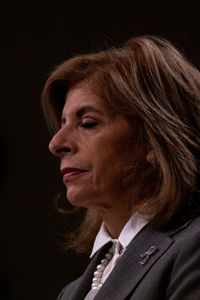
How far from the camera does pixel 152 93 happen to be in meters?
1.65

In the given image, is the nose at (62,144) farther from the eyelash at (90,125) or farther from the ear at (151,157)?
the ear at (151,157)

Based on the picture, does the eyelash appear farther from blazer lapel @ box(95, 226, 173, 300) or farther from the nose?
blazer lapel @ box(95, 226, 173, 300)

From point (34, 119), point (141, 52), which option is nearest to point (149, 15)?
point (34, 119)

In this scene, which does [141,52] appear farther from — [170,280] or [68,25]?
[68,25]

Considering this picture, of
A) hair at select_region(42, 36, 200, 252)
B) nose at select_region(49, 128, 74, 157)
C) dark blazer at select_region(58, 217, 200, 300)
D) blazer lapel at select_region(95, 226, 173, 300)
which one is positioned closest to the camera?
dark blazer at select_region(58, 217, 200, 300)

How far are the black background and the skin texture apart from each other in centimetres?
106

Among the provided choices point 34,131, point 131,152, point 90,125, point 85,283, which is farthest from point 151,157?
point 34,131

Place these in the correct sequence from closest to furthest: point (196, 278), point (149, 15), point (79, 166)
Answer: point (196, 278)
point (79, 166)
point (149, 15)

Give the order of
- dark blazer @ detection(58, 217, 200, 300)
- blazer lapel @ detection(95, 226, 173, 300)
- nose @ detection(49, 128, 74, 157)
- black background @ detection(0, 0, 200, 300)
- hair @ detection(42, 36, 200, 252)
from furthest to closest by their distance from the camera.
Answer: black background @ detection(0, 0, 200, 300) < nose @ detection(49, 128, 74, 157) < hair @ detection(42, 36, 200, 252) < blazer lapel @ detection(95, 226, 173, 300) < dark blazer @ detection(58, 217, 200, 300)

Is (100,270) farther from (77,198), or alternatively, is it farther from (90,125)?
(90,125)

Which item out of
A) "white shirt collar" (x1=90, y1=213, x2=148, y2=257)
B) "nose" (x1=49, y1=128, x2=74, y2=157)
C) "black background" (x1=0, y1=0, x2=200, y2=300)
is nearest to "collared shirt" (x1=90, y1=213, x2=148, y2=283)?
"white shirt collar" (x1=90, y1=213, x2=148, y2=257)

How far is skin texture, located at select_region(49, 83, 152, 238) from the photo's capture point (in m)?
1.62

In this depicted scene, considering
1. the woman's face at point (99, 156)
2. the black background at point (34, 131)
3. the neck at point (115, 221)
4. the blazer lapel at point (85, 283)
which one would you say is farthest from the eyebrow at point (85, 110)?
the black background at point (34, 131)

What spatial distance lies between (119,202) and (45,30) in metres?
1.47
